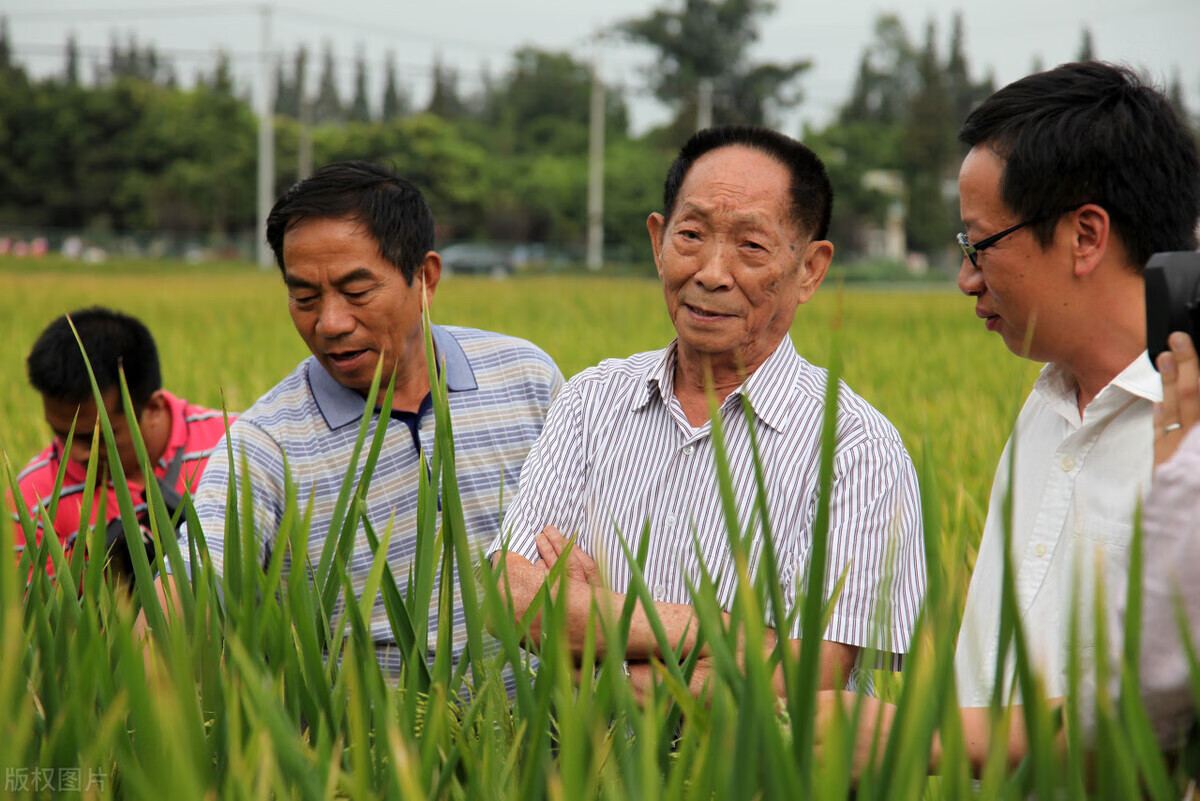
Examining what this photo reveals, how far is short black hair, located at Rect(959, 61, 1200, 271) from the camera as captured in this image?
105 cm

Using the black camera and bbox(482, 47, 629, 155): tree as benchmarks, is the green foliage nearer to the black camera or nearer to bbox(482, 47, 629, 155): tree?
bbox(482, 47, 629, 155): tree

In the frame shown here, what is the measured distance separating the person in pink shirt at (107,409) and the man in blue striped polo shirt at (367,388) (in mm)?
469

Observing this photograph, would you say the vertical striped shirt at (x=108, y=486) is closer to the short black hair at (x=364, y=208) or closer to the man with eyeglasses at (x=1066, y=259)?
the short black hair at (x=364, y=208)

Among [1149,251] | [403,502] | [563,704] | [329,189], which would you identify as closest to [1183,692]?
[563,704]

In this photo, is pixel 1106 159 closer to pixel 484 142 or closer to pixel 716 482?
pixel 716 482

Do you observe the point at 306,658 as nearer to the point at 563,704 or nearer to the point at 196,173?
the point at 563,704

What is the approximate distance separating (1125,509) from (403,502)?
3.44ft

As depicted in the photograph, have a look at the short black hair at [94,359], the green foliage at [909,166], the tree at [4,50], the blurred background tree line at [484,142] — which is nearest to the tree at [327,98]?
the blurred background tree line at [484,142]

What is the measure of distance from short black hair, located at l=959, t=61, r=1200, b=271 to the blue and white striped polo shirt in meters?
0.79

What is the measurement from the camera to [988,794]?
0.62 meters

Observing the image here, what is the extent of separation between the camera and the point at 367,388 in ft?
5.47

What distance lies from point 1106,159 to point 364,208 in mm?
987

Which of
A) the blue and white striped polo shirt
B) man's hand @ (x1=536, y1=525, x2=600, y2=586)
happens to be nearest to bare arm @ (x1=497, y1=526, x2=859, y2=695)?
man's hand @ (x1=536, y1=525, x2=600, y2=586)

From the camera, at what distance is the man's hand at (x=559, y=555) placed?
1257 mm
